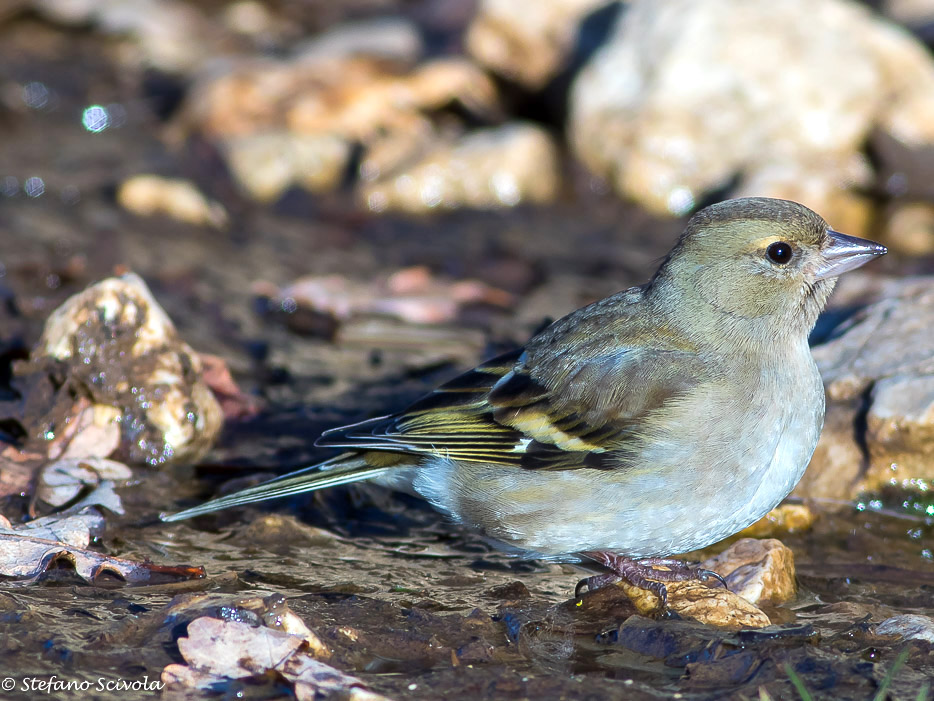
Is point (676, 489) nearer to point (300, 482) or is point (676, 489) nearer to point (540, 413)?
point (540, 413)

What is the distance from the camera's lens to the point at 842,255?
15.9 ft

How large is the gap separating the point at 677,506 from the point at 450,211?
551 cm

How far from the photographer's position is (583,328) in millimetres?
4883

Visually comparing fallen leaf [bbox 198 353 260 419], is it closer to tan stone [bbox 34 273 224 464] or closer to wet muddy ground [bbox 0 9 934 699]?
wet muddy ground [bbox 0 9 934 699]

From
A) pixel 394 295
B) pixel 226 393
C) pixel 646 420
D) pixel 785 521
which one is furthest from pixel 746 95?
pixel 646 420

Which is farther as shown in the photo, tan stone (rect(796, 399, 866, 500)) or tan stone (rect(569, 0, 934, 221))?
tan stone (rect(569, 0, 934, 221))

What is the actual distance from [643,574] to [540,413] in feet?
2.58

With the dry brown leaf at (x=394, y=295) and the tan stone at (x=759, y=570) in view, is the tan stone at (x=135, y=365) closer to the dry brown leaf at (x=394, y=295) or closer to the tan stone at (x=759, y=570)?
the dry brown leaf at (x=394, y=295)

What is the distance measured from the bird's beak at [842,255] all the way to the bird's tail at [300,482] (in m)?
2.14

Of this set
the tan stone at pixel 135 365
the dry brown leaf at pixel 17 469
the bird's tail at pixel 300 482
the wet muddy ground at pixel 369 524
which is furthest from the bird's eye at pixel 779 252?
the dry brown leaf at pixel 17 469

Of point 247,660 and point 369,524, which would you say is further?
point 369,524

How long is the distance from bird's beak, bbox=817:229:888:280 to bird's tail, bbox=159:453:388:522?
7.02ft

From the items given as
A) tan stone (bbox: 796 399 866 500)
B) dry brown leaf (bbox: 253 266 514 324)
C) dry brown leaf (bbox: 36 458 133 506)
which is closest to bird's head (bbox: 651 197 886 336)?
tan stone (bbox: 796 399 866 500)

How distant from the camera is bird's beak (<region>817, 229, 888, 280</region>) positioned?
4.86 m
